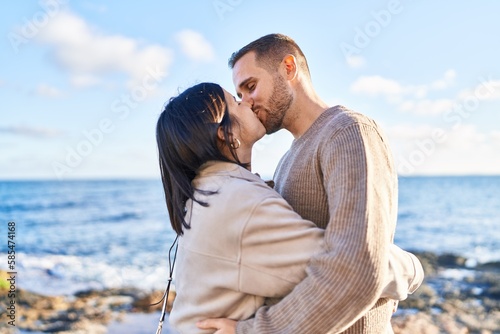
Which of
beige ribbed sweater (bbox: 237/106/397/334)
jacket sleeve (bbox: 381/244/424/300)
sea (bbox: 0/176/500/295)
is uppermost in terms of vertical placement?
beige ribbed sweater (bbox: 237/106/397/334)

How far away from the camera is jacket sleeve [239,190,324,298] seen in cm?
153

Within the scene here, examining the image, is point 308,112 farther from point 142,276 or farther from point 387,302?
point 142,276

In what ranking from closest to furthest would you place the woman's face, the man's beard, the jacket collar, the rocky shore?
the jacket collar, the woman's face, the man's beard, the rocky shore

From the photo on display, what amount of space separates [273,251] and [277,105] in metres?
1.10

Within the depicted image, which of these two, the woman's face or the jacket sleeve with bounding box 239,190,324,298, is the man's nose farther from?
the jacket sleeve with bounding box 239,190,324,298

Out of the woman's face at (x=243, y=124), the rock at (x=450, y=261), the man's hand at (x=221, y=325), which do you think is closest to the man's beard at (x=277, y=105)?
the woman's face at (x=243, y=124)

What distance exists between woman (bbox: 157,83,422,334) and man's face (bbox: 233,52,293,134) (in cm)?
61

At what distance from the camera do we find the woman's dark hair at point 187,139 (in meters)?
1.70

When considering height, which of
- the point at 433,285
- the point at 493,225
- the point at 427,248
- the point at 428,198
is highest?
the point at 433,285

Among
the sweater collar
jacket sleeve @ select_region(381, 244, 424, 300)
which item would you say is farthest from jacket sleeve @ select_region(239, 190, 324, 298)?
the sweater collar

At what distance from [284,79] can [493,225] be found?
26187mm

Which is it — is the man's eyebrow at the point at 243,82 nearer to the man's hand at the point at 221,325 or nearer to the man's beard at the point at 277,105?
the man's beard at the point at 277,105

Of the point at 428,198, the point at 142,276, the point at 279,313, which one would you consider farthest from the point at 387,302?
the point at 428,198

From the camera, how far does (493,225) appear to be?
25.5m
